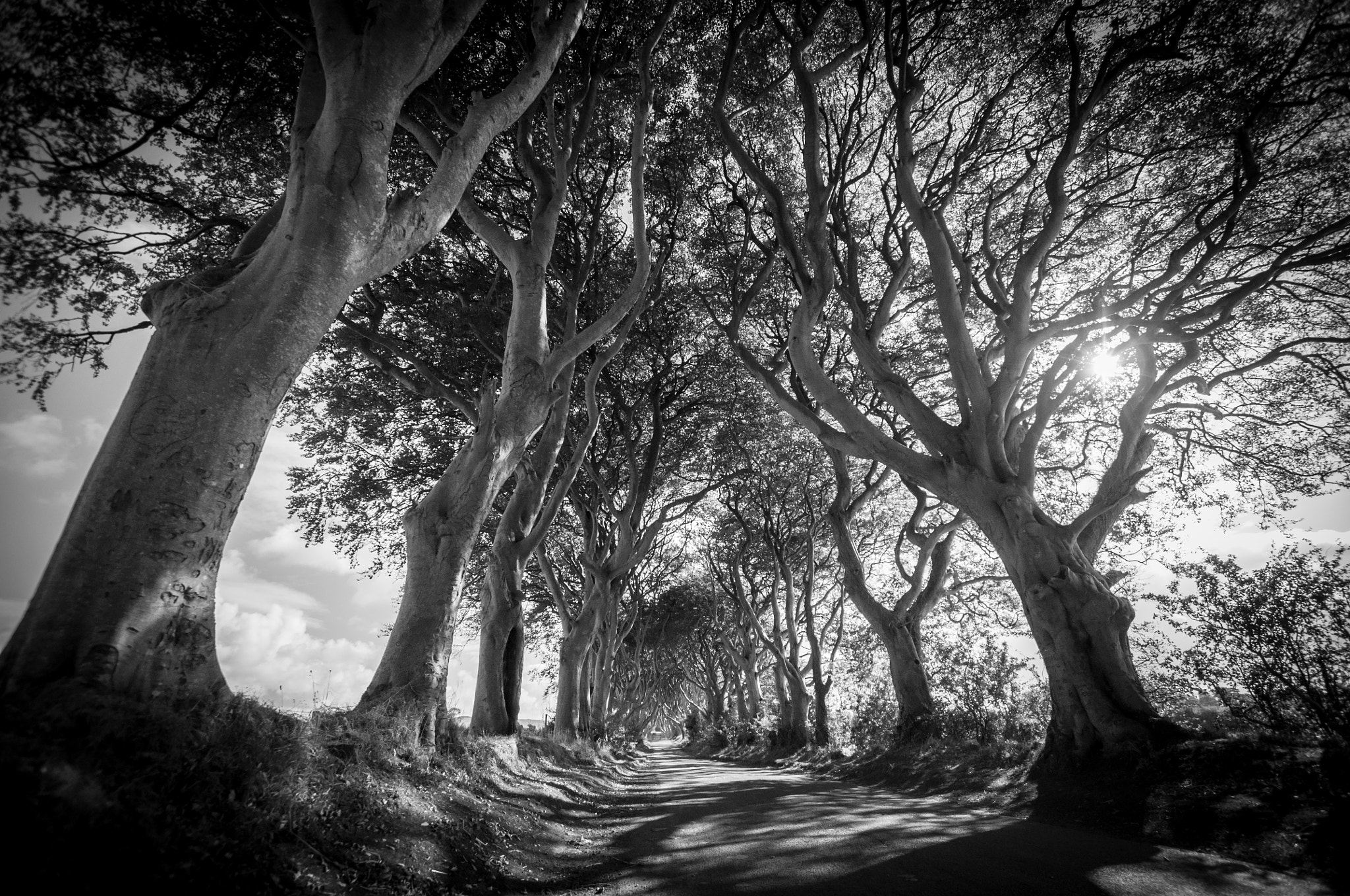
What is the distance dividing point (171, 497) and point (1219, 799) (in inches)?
307

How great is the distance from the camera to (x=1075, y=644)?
688 cm

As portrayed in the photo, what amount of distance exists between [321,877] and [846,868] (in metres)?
3.23

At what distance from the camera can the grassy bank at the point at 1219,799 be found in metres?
3.78

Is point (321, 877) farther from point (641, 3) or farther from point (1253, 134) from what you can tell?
point (1253, 134)

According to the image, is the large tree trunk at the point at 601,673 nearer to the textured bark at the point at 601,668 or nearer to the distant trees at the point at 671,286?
the textured bark at the point at 601,668

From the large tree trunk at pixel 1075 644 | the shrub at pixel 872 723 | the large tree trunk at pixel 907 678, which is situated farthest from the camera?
the shrub at pixel 872 723

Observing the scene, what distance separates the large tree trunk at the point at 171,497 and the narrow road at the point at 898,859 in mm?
3072

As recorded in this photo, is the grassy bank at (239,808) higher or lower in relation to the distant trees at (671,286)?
lower

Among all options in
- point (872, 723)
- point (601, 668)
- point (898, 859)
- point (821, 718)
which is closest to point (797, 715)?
point (821, 718)

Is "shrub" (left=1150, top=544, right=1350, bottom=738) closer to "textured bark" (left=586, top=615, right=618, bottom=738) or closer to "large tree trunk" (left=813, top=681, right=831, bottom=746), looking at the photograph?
"large tree trunk" (left=813, top=681, right=831, bottom=746)

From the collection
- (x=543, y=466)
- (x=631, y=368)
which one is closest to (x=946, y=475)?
(x=543, y=466)

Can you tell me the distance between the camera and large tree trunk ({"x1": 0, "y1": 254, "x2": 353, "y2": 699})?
2.68 m

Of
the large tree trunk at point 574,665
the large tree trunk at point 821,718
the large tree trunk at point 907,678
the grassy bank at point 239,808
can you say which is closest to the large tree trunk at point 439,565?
the grassy bank at point 239,808

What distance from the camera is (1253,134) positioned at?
26.8 feet
